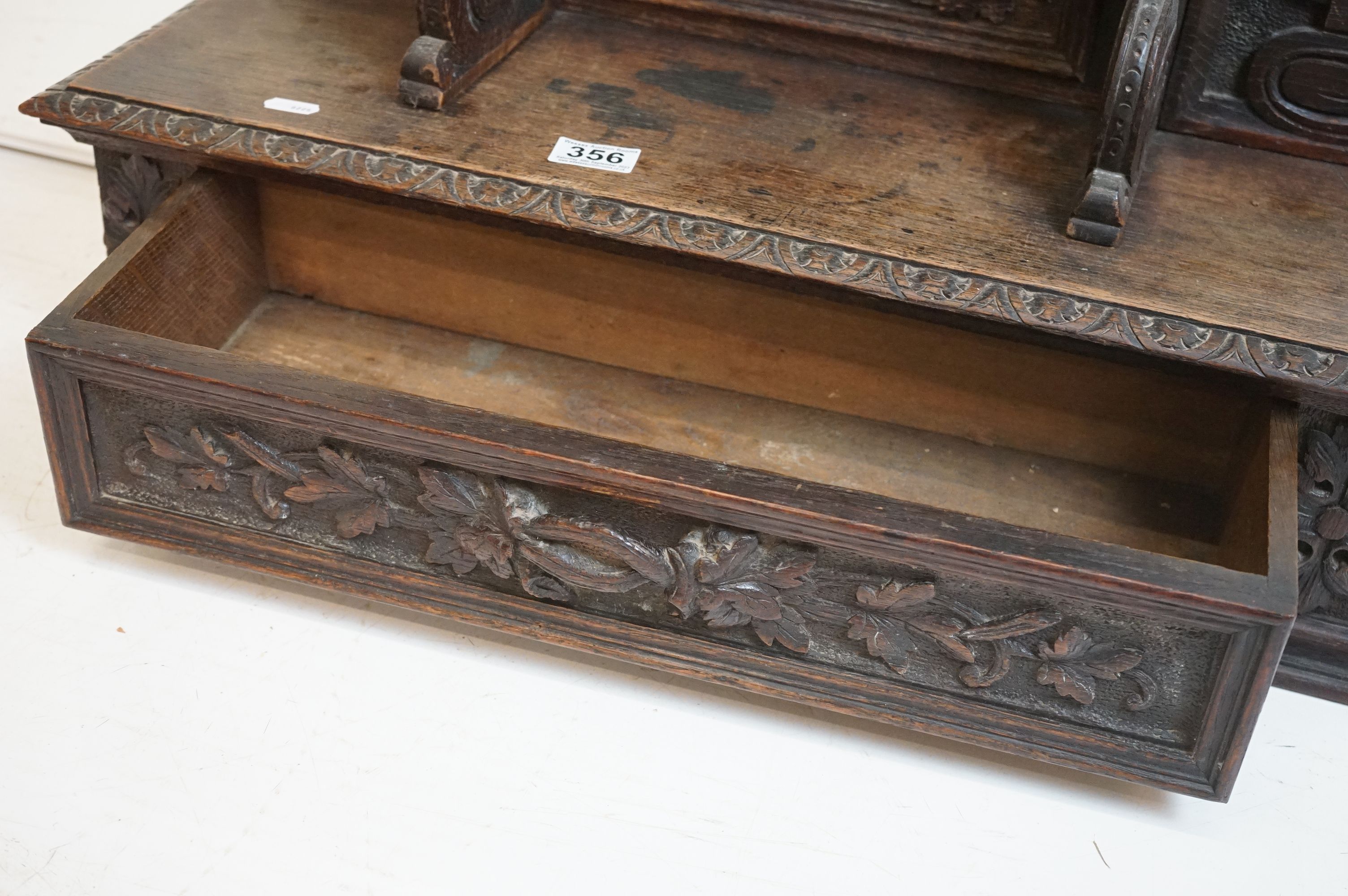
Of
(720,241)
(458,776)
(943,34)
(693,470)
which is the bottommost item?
(458,776)

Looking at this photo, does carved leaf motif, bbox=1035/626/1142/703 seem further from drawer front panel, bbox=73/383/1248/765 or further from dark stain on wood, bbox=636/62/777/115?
dark stain on wood, bbox=636/62/777/115

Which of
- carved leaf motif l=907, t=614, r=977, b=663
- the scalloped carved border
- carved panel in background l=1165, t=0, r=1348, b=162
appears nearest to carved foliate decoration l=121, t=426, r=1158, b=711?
carved leaf motif l=907, t=614, r=977, b=663

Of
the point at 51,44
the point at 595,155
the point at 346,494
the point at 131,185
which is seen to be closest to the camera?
the point at 346,494

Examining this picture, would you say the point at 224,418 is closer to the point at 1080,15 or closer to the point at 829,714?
the point at 829,714

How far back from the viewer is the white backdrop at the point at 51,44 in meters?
2.09

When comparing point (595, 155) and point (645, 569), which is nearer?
point (645, 569)

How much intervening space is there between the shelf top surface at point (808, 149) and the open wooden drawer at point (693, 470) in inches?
4.0

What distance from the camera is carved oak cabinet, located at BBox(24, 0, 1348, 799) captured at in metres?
1.18

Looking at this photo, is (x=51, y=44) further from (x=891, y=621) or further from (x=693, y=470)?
(x=891, y=621)

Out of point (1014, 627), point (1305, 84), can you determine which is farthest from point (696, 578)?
point (1305, 84)

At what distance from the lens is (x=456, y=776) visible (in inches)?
48.9

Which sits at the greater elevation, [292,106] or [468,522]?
[292,106]

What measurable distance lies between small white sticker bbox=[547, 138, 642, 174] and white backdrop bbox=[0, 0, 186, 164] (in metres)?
1.01

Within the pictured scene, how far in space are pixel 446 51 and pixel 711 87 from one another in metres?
0.30
